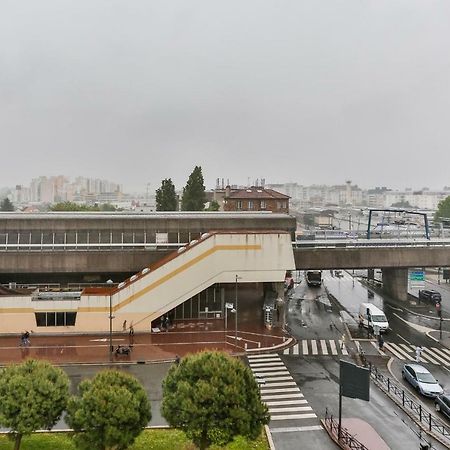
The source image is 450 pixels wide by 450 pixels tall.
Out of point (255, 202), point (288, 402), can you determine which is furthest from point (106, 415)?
point (255, 202)

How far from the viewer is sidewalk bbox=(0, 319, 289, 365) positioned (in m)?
31.0

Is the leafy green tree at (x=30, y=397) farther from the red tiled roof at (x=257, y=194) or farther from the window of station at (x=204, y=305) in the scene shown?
the red tiled roof at (x=257, y=194)

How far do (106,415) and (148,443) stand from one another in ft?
15.2

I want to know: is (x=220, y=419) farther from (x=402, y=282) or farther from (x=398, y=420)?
(x=402, y=282)

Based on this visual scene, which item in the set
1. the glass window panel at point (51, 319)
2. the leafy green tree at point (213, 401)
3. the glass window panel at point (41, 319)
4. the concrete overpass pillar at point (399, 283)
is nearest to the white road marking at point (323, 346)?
the leafy green tree at point (213, 401)

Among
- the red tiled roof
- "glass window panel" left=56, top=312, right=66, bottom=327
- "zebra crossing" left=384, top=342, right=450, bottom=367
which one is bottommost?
"zebra crossing" left=384, top=342, right=450, bottom=367

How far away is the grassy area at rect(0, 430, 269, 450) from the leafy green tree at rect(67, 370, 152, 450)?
10.5 feet

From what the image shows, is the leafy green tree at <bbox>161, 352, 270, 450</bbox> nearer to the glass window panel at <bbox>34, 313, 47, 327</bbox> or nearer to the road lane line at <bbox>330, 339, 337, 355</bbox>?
the road lane line at <bbox>330, 339, 337, 355</bbox>

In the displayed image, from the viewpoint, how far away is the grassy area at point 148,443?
61.8ft

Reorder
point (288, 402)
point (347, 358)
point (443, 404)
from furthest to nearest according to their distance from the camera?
1. point (347, 358)
2. point (288, 402)
3. point (443, 404)

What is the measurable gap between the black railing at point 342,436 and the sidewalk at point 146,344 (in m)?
10.9

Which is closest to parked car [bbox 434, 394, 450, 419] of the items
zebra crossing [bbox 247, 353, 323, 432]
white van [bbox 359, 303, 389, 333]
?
zebra crossing [bbox 247, 353, 323, 432]

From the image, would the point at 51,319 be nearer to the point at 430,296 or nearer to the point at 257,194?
the point at 430,296

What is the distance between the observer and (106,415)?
50.8ft
